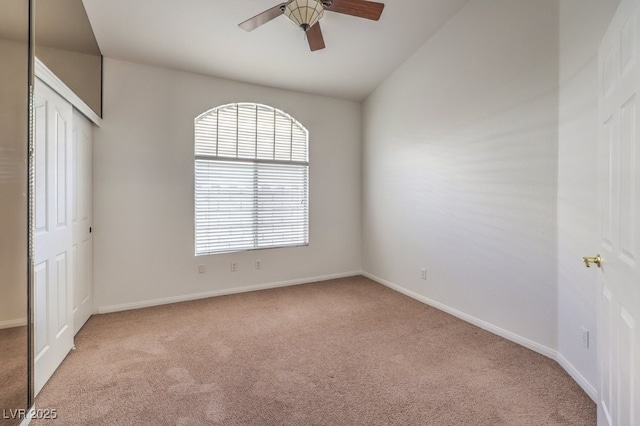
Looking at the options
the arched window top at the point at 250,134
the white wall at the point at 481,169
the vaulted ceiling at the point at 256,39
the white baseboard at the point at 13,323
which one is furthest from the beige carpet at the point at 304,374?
the vaulted ceiling at the point at 256,39

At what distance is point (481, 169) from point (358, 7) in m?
1.83

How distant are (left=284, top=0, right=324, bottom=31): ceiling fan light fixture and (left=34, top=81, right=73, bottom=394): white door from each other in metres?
1.72

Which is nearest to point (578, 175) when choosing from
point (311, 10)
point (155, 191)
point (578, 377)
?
point (578, 377)

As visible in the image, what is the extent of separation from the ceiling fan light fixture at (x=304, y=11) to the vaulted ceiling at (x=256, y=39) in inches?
32.4

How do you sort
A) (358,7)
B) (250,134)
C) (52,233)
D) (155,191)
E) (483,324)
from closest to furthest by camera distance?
(52,233) → (358,7) → (483,324) → (155,191) → (250,134)

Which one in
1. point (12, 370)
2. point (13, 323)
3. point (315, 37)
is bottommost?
point (12, 370)

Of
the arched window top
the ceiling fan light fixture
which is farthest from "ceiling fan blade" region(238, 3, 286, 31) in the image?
the arched window top

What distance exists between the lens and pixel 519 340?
2588 millimetres

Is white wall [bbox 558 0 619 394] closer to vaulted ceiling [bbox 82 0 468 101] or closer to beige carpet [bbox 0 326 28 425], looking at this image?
vaulted ceiling [bbox 82 0 468 101]

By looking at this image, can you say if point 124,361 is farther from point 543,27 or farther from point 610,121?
point 543,27

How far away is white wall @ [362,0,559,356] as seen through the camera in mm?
2422

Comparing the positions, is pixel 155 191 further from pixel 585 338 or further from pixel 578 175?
pixel 585 338

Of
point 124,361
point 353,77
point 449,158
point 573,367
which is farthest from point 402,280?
point 124,361

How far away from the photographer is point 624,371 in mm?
1181
